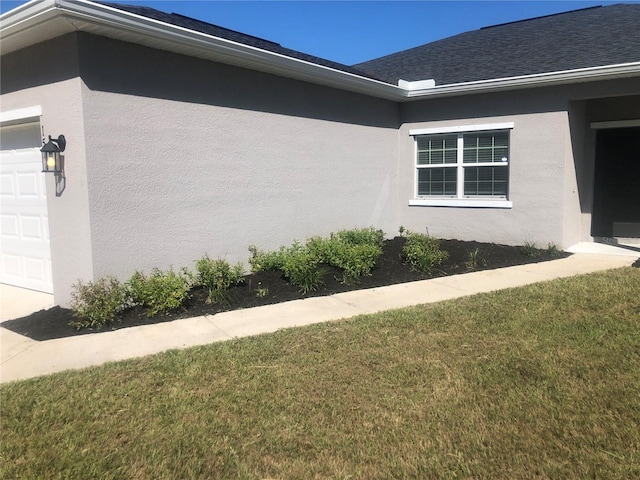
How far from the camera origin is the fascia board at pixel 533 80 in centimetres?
883

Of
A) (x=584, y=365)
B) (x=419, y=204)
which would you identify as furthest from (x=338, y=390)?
(x=419, y=204)

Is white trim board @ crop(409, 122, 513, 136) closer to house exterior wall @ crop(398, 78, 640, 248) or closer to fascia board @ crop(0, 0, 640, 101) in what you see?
house exterior wall @ crop(398, 78, 640, 248)

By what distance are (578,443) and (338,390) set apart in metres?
1.78

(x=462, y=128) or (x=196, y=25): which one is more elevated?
(x=196, y=25)

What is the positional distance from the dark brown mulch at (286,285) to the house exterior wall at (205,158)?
2.44ft

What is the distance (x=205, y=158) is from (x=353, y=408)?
16.6 feet

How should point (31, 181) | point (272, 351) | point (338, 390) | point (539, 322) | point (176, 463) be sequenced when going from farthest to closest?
point (31, 181)
point (539, 322)
point (272, 351)
point (338, 390)
point (176, 463)

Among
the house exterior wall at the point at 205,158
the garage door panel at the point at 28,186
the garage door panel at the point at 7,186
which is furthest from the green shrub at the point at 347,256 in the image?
the garage door panel at the point at 7,186

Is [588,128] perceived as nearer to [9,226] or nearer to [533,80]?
[533,80]

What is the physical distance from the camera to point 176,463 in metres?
3.20

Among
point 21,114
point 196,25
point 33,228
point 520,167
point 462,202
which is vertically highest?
point 196,25

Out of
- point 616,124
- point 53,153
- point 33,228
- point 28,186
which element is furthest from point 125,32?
point 616,124

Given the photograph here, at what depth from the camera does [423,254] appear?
348 inches

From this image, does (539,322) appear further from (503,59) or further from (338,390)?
(503,59)
